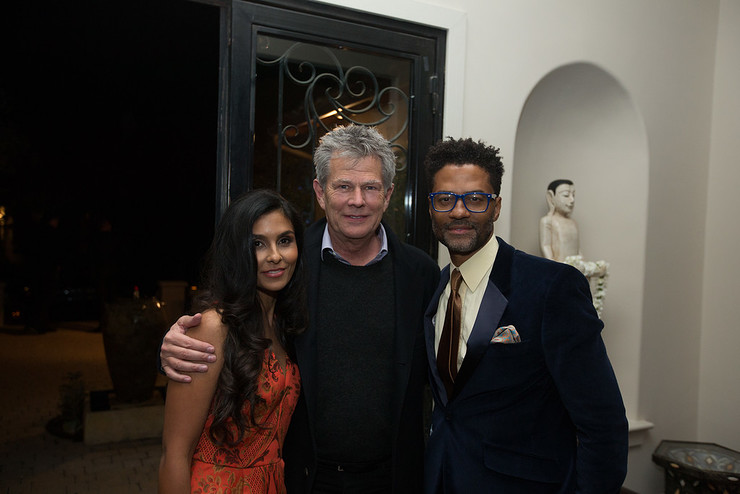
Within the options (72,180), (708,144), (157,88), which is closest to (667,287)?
(708,144)

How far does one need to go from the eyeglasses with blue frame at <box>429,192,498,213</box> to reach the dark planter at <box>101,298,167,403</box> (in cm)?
392

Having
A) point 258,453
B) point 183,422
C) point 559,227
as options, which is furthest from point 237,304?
point 559,227

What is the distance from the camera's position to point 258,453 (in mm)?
1639

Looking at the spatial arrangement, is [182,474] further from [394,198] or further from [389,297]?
[394,198]

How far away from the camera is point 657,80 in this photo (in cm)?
364

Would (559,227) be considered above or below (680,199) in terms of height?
below

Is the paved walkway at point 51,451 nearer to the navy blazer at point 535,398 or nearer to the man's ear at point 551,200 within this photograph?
the navy blazer at point 535,398

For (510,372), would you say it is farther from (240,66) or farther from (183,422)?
(240,66)

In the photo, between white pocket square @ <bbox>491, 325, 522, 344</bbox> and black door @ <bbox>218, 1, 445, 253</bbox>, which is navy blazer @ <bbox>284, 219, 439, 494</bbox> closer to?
white pocket square @ <bbox>491, 325, 522, 344</bbox>

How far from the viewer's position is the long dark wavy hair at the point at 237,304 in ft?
5.04

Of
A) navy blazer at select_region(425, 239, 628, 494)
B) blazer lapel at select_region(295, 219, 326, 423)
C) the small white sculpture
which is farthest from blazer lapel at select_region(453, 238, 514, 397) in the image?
the small white sculpture

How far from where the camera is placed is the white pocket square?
61.6 inches

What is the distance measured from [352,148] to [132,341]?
3796mm

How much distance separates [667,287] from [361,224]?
273 centimetres
